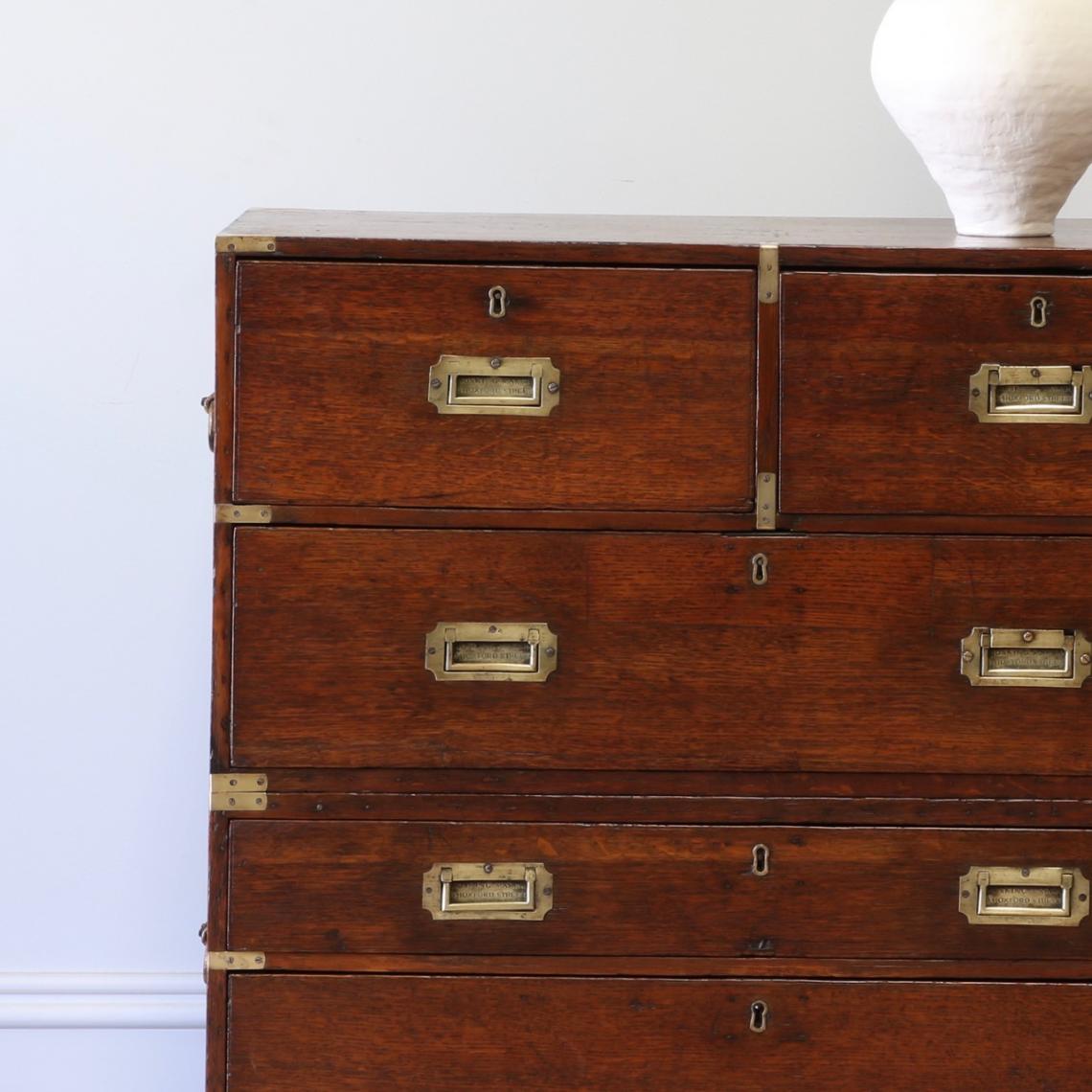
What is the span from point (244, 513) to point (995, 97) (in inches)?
30.1

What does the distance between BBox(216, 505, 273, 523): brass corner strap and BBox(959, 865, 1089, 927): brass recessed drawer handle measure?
0.70 metres

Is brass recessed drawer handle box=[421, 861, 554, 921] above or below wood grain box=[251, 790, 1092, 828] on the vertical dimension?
below

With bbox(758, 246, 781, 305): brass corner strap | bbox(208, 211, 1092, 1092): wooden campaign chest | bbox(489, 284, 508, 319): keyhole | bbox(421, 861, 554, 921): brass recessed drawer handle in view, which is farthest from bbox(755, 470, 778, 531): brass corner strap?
bbox(421, 861, 554, 921): brass recessed drawer handle

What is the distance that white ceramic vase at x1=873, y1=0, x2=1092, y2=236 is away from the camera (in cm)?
144

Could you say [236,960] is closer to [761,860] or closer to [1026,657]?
[761,860]

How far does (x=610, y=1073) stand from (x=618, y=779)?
270 mm

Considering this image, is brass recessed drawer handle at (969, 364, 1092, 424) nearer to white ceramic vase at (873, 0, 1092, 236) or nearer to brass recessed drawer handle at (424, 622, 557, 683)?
white ceramic vase at (873, 0, 1092, 236)

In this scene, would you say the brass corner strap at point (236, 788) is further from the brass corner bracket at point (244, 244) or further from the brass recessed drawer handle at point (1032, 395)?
the brass recessed drawer handle at point (1032, 395)

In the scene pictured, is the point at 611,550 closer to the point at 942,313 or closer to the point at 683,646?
the point at 683,646

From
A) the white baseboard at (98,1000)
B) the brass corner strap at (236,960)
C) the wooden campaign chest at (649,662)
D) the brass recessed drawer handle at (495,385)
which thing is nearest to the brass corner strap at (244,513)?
the wooden campaign chest at (649,662)

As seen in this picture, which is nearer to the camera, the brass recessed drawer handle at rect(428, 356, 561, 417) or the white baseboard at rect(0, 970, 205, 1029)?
the brass recessed drawer handle at rect(428, 356, 561, 417)

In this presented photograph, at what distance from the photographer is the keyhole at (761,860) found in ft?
4.80

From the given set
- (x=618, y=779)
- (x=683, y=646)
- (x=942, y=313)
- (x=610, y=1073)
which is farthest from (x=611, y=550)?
(x=610, y=1073)

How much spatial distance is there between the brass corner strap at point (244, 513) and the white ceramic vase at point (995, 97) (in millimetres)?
701
